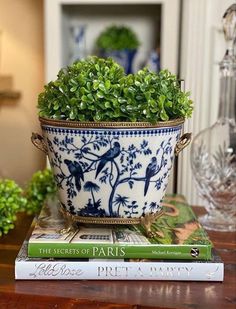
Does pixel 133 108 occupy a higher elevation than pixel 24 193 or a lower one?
higher

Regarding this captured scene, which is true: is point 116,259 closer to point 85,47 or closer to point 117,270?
point 117,270

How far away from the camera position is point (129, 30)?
1652 mm

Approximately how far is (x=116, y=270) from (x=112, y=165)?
14cm

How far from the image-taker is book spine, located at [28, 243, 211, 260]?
64 cm

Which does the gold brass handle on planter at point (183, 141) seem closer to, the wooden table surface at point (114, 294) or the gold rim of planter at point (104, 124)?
the gold rim of planter at point (104, 124)

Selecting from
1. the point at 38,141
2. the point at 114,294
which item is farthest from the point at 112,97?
the point at 114,294

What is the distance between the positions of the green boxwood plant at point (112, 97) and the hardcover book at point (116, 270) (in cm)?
18

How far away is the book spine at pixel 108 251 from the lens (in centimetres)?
64

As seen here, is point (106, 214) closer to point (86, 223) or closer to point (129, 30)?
point (86, 223)

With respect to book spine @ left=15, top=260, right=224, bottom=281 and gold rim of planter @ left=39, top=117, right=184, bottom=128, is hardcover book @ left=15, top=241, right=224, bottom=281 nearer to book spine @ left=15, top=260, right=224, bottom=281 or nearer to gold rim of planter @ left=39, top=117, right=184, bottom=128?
book spine @ left=15, top=260, right=224, bottom=281

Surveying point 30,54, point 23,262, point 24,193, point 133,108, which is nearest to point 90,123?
point 133,108

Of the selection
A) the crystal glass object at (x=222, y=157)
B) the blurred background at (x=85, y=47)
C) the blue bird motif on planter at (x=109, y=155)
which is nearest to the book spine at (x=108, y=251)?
the blue bird motif on planter at (x=109, y=155)

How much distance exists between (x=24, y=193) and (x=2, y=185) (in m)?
0.13

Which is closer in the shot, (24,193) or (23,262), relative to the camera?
(23,262)
